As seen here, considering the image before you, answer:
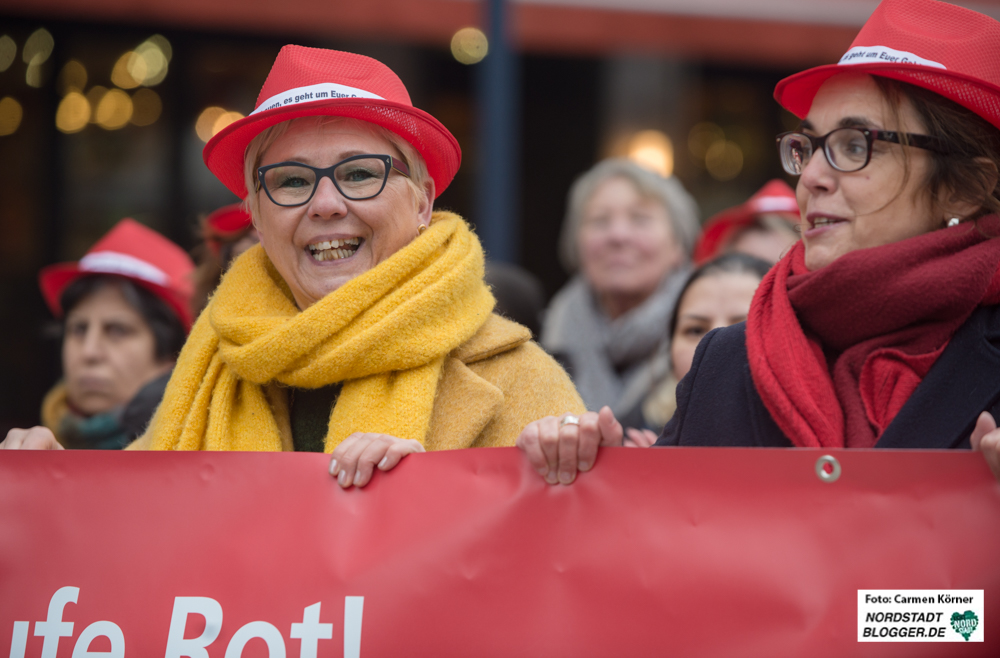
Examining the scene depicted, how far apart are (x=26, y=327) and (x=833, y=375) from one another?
25.7 ft

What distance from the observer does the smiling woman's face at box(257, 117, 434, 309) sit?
2.51 m

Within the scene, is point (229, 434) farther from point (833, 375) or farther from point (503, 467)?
point (833, 375)

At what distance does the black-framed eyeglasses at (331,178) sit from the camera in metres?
2.50

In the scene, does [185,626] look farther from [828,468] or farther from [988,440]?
[988,440]

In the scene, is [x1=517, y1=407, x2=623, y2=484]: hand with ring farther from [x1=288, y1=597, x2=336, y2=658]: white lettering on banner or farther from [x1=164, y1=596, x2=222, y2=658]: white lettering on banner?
[x1=164, y1=596, x2=222, y2=658]: white lettering on banner

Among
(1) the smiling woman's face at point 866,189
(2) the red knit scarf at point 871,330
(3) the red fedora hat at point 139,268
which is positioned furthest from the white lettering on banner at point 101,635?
(3) the red fedora hat at point 139,268

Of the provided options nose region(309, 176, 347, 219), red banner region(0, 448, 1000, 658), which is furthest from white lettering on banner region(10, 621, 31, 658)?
nose region(309, 176, 347, 219)

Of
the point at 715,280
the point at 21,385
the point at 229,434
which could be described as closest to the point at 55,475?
the point at 229,434

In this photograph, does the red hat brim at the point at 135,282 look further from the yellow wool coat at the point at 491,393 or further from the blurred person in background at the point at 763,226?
the blurred person in background at the point at 763,226

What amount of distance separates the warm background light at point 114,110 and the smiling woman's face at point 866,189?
7.57 m

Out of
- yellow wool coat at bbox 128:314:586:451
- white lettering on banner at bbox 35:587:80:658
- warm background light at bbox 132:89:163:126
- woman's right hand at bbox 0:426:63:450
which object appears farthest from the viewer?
warm background light at bbox 132:89:163:126

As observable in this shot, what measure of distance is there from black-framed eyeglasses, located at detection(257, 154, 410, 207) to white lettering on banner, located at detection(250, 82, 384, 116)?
0.14 metres

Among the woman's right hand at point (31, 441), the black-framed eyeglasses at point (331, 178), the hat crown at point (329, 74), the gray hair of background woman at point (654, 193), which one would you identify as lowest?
the woman's right hand at point (31, 441)

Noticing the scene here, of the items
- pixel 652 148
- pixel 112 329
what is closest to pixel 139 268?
pixel 112 329
